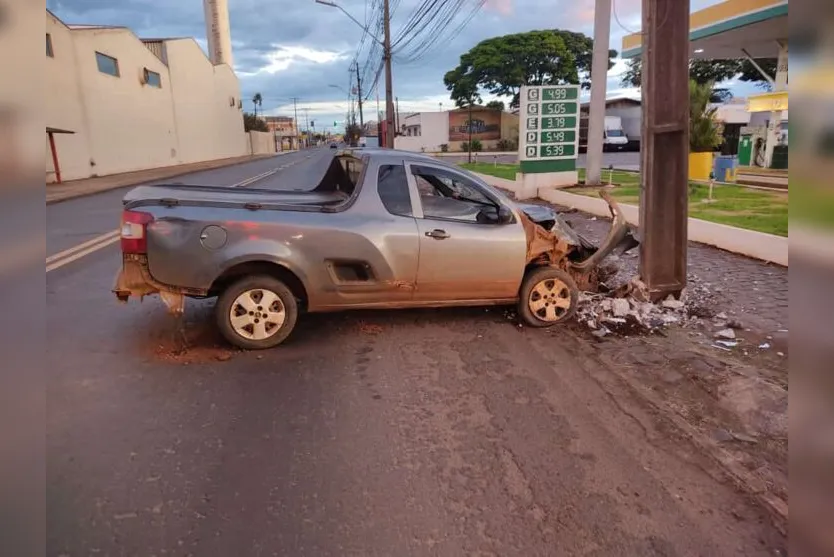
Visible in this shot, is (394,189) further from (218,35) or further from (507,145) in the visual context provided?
(218,35)

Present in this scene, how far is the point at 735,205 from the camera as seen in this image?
1175 cm

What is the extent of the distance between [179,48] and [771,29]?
1701 inches

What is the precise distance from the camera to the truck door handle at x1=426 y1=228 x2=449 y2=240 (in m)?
5.23

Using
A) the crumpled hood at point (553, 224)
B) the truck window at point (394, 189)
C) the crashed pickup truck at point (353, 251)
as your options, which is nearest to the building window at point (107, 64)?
the crashed pickup truck at point (353, 251)

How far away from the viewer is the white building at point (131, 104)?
27875mm

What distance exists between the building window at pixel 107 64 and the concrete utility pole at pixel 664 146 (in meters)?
33.2

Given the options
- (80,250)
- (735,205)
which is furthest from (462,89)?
(80,250)

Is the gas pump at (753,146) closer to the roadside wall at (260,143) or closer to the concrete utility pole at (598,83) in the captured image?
the concrete utility pole at (598,83)

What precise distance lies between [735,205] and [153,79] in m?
39.9

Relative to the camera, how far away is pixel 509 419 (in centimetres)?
382

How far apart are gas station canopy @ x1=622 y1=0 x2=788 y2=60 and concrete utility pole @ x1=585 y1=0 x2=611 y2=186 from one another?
0.99 metres

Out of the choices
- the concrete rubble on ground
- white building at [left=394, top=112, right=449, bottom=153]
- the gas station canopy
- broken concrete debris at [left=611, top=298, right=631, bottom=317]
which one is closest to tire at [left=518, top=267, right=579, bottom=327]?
the concrete rubble on ground

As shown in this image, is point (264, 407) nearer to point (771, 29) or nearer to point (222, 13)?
point (771, 29)

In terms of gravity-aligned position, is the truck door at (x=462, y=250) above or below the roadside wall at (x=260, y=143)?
below
